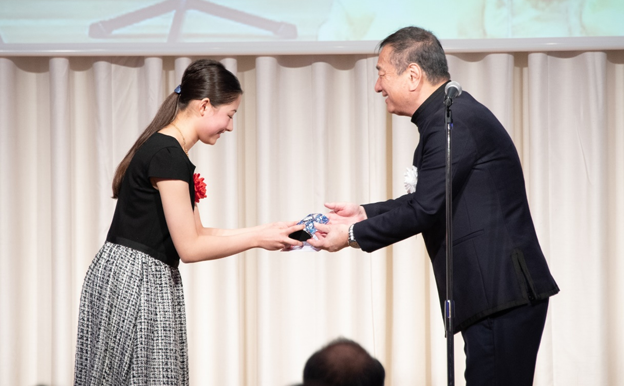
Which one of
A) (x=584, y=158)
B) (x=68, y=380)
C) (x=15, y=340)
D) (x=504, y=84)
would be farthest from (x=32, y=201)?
(x=584, y=158)

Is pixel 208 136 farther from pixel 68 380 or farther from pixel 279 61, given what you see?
pixel 68 380

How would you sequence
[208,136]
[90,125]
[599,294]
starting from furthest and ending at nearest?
[90,125] → [599,294] → [208,136]

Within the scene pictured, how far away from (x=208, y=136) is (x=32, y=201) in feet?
7.04

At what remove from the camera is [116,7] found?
358 centimetres

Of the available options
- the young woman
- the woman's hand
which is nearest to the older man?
the woman's hand

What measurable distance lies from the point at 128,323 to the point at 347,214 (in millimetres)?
1014

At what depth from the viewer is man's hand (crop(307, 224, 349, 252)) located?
2.26m

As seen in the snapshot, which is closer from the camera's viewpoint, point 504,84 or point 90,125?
point 504,84

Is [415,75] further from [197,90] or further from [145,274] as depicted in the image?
[145,274]

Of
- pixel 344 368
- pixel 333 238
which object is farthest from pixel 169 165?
pixel 344 368

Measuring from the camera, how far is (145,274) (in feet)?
6.50

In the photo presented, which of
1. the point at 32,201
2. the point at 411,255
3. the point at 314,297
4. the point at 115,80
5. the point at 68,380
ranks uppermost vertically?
the point at 115,80

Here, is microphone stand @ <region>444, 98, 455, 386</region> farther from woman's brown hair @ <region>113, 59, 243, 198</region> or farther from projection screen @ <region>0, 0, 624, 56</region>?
projection screen @ <region>0, 0, 624, 56</region>

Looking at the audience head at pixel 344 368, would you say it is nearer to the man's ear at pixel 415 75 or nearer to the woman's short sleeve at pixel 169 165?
the woman's short sleeve at pixel 169 165
